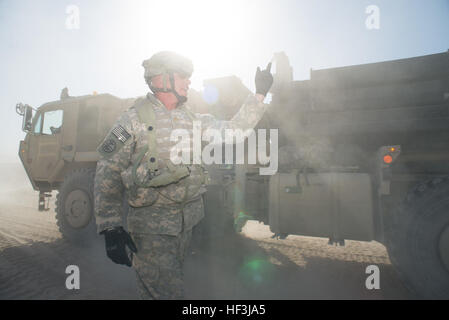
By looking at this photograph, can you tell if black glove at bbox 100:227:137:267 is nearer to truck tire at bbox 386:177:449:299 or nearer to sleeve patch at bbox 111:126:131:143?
sleeve patch at bbox 111:126:131:143

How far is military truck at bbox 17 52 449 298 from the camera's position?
2.30m

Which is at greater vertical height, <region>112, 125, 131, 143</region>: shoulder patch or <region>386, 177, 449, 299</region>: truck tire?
<region>112, 125, 131, 143</region>: shoulder patch

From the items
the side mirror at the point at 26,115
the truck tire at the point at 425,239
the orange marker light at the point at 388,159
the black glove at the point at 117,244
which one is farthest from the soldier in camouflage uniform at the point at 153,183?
the side mirror at the point at 26,115

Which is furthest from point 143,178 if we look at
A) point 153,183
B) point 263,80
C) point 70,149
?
point 70,149

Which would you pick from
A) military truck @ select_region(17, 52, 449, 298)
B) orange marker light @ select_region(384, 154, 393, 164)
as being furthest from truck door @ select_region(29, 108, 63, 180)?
orange marker light @ select_region(384, 154, 393, 164)

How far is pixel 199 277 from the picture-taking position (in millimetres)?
3203

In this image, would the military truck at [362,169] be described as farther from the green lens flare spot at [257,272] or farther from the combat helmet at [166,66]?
the combat helmet at [166,66]

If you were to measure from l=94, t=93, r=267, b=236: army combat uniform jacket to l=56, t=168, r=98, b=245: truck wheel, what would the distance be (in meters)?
3.13

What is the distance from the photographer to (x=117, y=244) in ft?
4.84

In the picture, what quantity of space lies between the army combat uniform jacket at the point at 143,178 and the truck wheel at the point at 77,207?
3131 mm

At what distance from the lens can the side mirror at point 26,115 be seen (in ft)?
15.4
